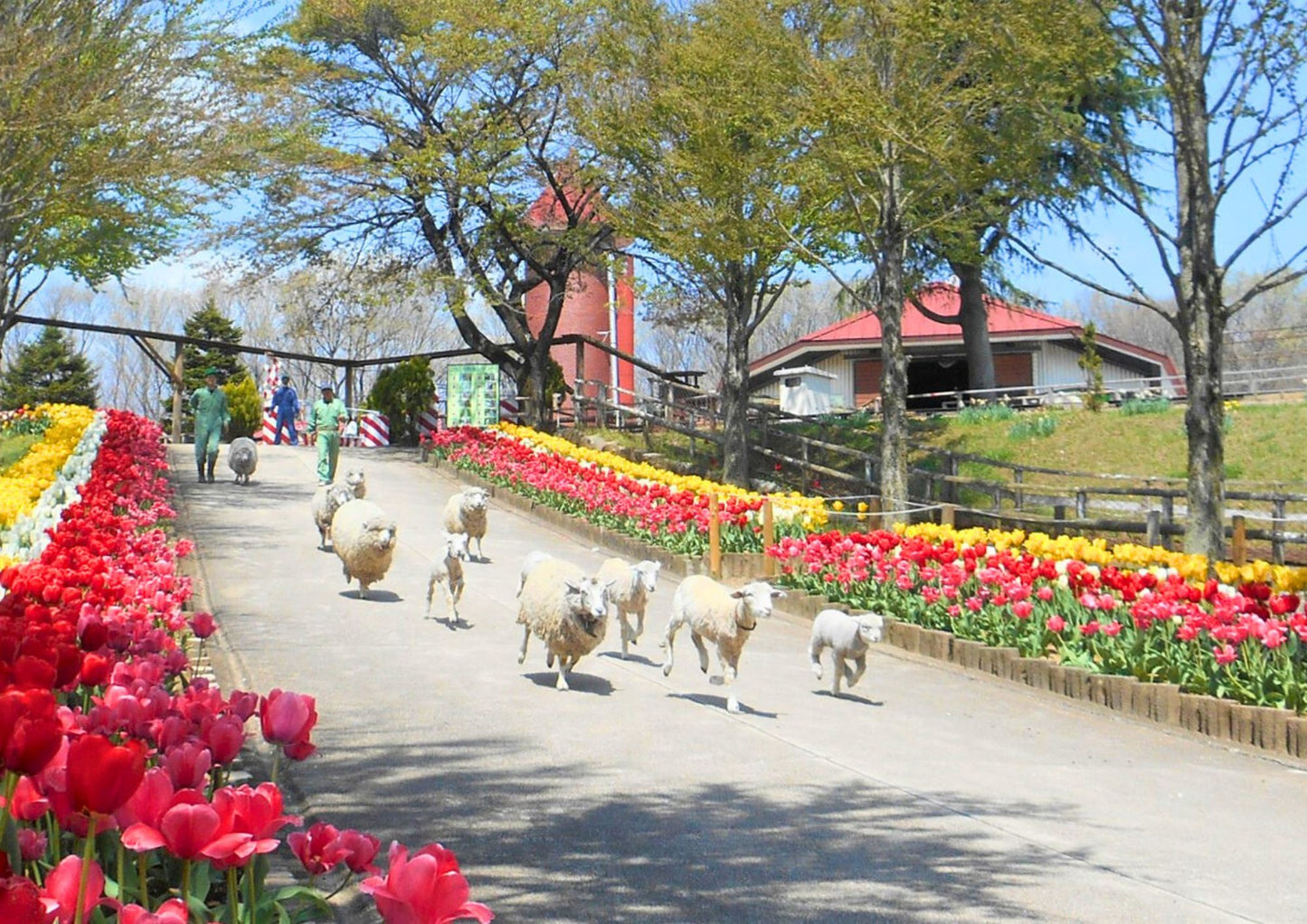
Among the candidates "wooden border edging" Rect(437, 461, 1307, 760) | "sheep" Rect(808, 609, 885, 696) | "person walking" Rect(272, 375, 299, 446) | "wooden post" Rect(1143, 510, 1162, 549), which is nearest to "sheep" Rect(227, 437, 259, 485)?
"person walking" Rect(272, 375, 299, 446)

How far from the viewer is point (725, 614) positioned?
1163 centimetres

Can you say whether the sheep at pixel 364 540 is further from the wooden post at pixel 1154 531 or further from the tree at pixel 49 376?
the tree at pixel 49 376

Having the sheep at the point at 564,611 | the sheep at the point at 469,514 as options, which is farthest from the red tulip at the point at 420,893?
the sheep at the point at 469,514

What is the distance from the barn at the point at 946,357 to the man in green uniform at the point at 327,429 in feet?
94.9

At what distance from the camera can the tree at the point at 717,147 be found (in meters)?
25.7

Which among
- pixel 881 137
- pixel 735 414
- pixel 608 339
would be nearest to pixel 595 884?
pixel 881 137

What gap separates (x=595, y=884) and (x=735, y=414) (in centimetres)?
2428

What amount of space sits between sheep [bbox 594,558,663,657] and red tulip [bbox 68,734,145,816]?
31.5 ft

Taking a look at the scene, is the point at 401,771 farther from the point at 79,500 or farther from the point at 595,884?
the point at 79,500

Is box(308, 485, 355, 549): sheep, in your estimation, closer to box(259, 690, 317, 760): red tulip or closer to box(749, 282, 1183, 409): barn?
box(259, 690, 317, 760): red tulip

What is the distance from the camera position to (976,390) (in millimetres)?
43281

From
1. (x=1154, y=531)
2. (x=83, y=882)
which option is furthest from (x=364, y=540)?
(x=83, y=882)

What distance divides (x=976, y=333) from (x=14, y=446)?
27.6 metres

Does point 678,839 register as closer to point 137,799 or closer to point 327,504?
point 137,799
